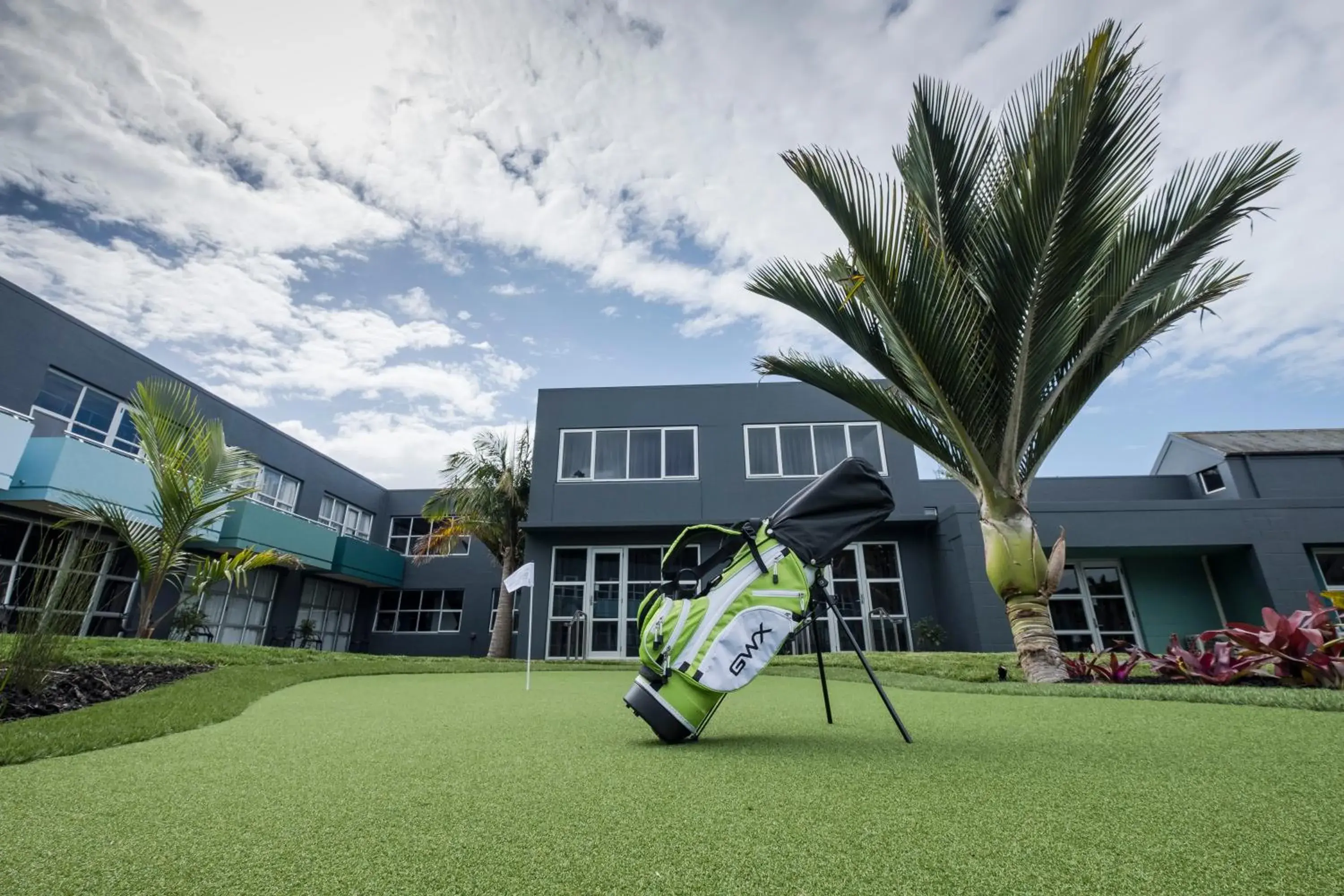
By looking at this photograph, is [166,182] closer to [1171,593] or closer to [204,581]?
[204,581]


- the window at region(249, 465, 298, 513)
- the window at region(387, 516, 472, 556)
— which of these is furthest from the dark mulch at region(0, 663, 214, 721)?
the window at region(387, 516, 472, 556)

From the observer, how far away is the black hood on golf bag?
223 centimetres

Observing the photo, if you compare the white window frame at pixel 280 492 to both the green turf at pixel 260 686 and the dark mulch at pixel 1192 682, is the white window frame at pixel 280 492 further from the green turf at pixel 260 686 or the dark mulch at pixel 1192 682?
the dark mulch at pixel 1192 682

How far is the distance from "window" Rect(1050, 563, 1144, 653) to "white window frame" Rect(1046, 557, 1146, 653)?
0.01 metres

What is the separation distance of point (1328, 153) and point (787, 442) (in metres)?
10.1

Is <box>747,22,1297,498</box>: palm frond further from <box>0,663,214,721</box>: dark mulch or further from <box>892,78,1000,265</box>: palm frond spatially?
<box>0,663,214,721</box>: dark mulch

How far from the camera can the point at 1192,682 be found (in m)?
4.31

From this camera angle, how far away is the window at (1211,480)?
15461 mm

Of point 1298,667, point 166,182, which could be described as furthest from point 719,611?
point 166,182

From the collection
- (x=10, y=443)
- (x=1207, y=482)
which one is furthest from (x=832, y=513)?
(x=1207, y=482)

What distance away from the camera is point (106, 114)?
259 inches

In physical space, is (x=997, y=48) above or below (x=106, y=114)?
below

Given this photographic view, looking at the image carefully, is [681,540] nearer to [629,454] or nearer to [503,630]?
[629,454]

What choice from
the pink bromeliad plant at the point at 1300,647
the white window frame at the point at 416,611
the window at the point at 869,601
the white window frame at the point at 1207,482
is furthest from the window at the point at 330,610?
the white window frame at the point at 1207,482
